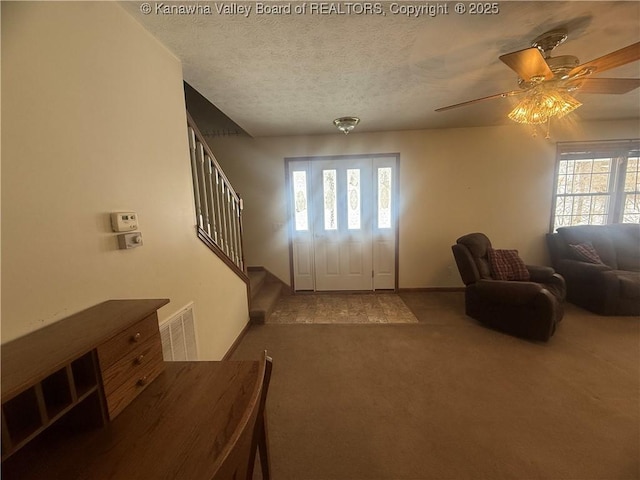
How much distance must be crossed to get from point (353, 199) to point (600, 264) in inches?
122

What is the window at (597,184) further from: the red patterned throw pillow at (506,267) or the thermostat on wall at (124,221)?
the thermostat on wall at (124,221)

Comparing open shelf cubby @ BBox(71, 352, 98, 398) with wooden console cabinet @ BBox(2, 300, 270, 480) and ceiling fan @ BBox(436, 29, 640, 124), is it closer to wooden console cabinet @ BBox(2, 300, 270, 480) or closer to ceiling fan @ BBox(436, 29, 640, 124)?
wooden console cabinet @ BBox(2, 300, 270, 480)

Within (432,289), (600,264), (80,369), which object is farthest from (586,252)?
(80,369)

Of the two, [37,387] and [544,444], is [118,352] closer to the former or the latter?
[37,387]

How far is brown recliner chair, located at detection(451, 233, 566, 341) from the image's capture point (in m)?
2.39

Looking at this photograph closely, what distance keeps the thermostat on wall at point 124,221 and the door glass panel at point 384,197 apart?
3.22 metres

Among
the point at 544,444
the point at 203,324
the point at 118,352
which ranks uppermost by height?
the point at 118,352

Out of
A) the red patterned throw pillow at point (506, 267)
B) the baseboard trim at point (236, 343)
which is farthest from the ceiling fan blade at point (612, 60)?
the baseboard trim at point (236, 343)

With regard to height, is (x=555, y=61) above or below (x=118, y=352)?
above

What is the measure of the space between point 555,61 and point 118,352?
2705mm

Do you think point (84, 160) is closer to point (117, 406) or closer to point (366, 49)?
point (117, 406)

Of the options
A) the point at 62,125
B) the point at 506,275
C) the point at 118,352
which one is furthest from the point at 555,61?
the point at 118,352

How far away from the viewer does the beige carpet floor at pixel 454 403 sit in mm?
1370

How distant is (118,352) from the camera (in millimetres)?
882
